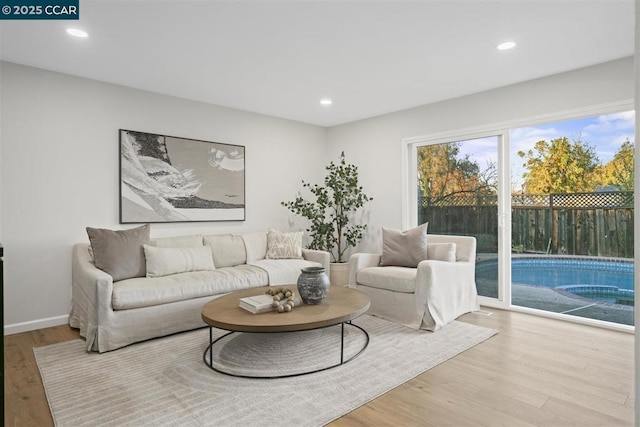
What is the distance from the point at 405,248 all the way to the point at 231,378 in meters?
2.34

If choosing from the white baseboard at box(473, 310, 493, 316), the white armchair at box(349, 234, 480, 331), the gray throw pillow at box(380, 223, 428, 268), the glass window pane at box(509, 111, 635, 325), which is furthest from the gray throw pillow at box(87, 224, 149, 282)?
the glass window pane at box(509, 111, 635, 325)

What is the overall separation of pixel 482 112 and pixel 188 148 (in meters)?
3.43

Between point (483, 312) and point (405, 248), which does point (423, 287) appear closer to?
point (405, 248)

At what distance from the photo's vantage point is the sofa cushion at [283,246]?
468cm

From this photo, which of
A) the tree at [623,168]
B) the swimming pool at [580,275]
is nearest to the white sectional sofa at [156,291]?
the swimming pool at [580,275]

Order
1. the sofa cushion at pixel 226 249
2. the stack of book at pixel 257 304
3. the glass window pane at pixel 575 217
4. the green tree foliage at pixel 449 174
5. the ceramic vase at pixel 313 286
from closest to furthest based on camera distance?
the stack of book at pixel 257 304
the ceramic vase at pixel 313 286
the glass window pane at pixel 575 217
the sofa cushion at pixel 226 249
the green tree foliage at pixel 449 174

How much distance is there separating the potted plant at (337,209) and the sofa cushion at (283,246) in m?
0.66

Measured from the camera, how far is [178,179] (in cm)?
436

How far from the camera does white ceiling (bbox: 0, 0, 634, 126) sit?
254 cm

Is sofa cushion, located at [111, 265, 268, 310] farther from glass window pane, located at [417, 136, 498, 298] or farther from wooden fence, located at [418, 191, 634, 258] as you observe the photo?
wooden fence, located at [418, 191, 634, 258]

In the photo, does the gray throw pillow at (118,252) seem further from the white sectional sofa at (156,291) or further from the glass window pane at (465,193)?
the glass window pane at (465,193)

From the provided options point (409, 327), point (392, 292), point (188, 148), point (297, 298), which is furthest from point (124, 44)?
point (409, 327)

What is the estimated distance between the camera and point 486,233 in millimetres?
4406

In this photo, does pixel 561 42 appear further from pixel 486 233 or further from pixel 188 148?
pixel 188 148
